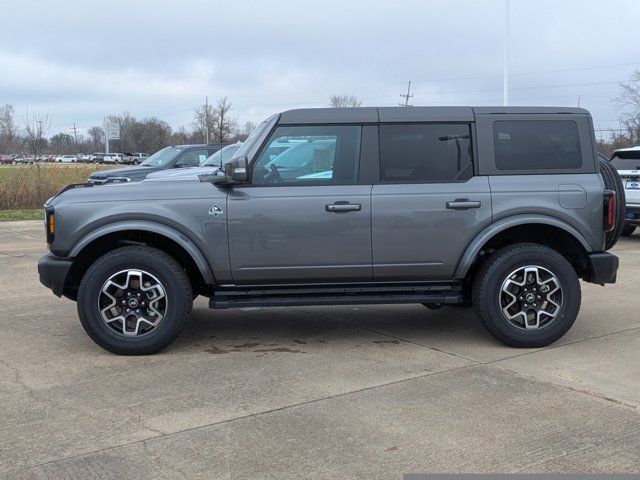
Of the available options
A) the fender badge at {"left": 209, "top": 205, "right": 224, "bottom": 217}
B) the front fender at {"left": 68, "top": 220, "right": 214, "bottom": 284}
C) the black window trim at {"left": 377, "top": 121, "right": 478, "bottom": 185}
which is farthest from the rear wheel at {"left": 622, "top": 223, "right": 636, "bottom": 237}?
the front fender at {"left": 68, "top": 220, "right": 214, "bottom": 284}

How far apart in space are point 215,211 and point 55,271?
53.0 inches

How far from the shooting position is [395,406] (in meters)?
4.19

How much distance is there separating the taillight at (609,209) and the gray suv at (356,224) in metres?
0.02

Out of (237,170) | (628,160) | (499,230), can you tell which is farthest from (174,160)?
(499,230)

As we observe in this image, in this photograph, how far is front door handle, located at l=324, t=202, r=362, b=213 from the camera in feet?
17.2

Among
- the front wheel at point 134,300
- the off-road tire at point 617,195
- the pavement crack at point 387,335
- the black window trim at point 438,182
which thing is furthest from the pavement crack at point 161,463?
the off-road tire at point 617,195

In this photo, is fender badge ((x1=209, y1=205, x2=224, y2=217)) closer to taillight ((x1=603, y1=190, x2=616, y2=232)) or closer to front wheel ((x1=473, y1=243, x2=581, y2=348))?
front wheel ((x1=473, y1=243, x2=581, y2=348))

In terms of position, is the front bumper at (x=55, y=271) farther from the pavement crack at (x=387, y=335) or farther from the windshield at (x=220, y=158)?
the windshield at (x=220, y=158)

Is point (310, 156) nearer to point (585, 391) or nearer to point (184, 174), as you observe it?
point (585, 391)

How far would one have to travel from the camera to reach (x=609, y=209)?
545cm

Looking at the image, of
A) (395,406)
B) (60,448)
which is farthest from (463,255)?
(60,448)

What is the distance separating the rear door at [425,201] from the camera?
532 centimetres

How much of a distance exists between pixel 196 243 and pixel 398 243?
64.2 inches

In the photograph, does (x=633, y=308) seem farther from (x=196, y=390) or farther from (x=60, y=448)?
(x=60, y=448)
